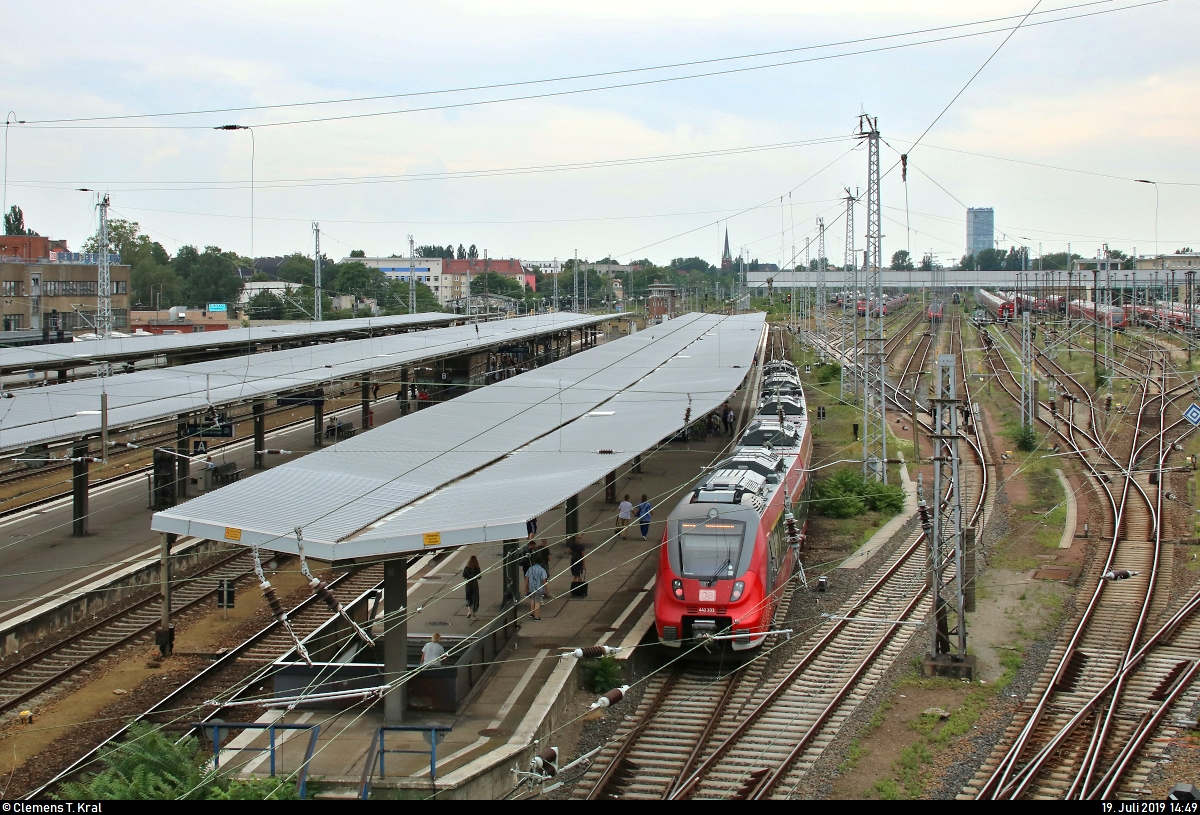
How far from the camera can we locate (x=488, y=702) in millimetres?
13180

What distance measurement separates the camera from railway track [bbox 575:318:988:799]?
1152 centimetres

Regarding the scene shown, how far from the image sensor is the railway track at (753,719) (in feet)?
37.8

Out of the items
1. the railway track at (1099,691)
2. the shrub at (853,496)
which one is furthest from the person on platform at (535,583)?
the shrub at (853,496)

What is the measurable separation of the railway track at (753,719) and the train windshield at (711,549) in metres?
1.45

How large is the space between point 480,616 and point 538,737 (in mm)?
4508

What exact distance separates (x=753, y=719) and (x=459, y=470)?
6.03 meters

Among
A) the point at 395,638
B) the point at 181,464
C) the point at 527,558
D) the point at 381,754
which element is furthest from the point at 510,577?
the point at 181,464

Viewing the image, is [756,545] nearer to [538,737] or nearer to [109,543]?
[538,737]

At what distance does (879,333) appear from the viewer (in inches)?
983

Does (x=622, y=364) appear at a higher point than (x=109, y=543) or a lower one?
higher

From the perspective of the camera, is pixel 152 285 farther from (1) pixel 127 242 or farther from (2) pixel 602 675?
(2) pixel 602 675

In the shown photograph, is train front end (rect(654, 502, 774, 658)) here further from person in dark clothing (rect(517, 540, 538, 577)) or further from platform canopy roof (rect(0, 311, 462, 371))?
platform canopy roof (rect(0, 311, 462, 371))

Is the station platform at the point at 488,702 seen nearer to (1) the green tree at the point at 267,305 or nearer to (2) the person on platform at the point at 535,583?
(2) the person on platform at the point at 535,583

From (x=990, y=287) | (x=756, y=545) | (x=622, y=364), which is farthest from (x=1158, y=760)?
(x=990, y=287)
